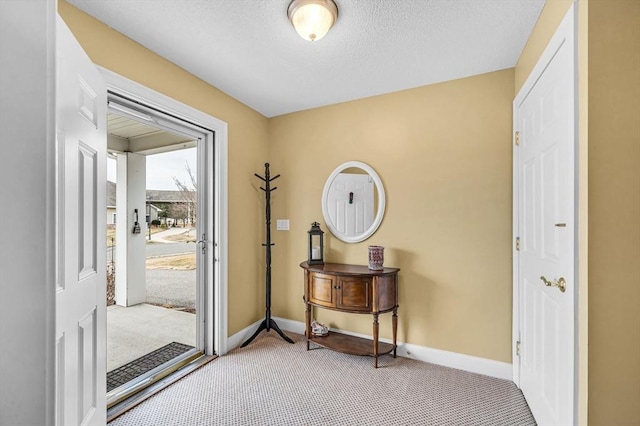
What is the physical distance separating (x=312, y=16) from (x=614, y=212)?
5.20 ft

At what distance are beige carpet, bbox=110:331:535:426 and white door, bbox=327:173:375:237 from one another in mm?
1181

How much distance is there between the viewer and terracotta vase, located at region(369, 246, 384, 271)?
2.46 meters

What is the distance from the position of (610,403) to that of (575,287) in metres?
0.41

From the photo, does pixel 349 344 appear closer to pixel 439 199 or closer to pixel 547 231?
pixel 439 199

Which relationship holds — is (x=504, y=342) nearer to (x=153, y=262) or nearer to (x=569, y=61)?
(x=569, y=61)

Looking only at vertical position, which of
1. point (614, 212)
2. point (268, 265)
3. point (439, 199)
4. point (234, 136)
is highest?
point (234, 136)

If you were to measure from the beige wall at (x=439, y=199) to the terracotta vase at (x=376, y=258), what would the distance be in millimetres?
197

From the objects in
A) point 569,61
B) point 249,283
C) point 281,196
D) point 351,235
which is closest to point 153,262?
point 249,283

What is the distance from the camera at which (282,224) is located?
10.3 feet

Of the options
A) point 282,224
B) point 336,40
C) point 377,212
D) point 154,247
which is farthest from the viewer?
point 282,224

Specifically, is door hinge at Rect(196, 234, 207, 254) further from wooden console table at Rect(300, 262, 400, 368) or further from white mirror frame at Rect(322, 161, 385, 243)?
white mirror frame at Rect(322, 161, 385, 243)

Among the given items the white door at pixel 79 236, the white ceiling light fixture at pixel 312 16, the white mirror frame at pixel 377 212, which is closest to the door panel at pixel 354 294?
the white mirror frame at pixel 377 212

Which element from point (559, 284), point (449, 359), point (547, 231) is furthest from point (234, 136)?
point (449, 359)

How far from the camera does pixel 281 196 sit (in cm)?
316
